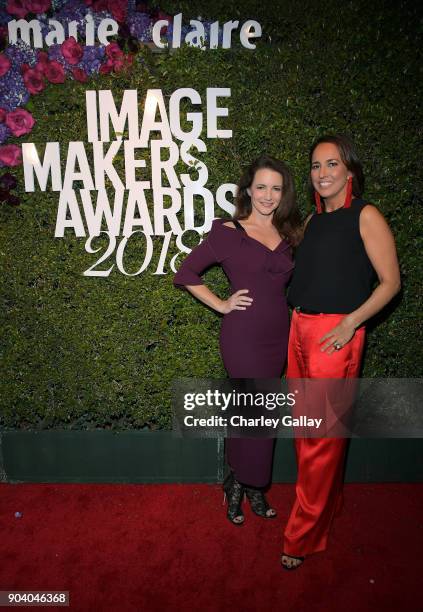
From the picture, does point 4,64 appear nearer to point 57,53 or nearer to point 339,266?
point 57,53

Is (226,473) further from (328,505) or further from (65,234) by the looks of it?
(65,234)

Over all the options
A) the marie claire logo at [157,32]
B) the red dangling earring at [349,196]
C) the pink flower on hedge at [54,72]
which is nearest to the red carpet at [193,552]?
the red dangling earring at [349,196]

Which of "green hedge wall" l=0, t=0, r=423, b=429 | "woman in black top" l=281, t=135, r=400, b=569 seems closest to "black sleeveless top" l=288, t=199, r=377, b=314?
"woman in black top" l=281, t=135, r=400, b=569

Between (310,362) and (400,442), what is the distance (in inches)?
57.8

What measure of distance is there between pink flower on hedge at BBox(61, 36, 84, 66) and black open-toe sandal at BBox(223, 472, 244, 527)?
343 centimetres

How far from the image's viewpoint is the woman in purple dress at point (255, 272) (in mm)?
2824

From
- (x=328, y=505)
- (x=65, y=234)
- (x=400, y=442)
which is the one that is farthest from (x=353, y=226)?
(x=65, y=234)

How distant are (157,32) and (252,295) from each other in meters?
2.12

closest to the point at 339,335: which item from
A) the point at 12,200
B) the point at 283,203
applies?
the point at 283,203

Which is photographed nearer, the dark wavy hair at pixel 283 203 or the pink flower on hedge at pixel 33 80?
the dark wavy hair at pixel 283 203

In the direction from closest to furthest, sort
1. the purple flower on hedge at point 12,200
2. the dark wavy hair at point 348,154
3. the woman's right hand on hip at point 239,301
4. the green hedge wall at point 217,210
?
the dark wavy hair at point 348,154, the woman's right hand on hip at point 239,301, the green hedge wall at point 217,210, the purple flower on hedge at point 12,200

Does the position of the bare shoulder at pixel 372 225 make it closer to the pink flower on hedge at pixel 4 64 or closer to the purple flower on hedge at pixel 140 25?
the purple flower on hedge at pixel 140 25

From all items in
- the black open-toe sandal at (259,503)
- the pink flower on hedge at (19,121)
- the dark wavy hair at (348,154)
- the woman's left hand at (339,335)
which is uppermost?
the pink flower on hedge at (19,121)

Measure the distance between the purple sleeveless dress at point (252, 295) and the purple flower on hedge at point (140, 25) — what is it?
1563mm
